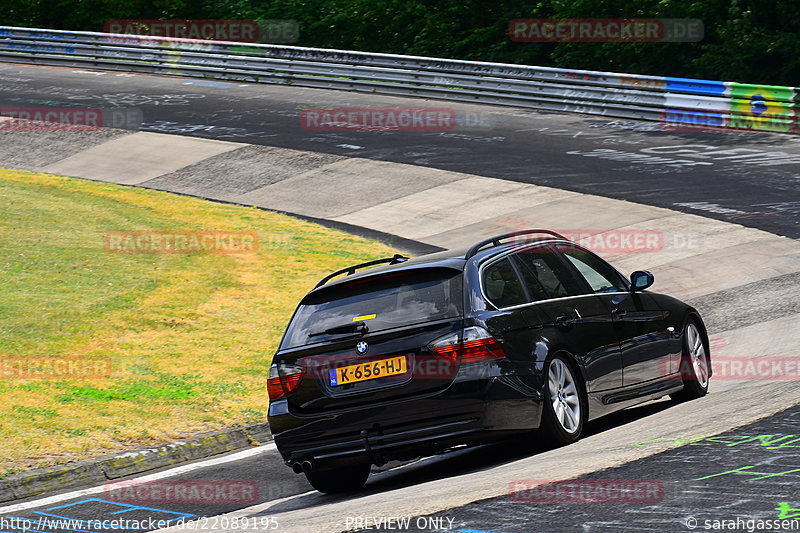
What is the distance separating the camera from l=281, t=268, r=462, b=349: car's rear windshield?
24.0ft

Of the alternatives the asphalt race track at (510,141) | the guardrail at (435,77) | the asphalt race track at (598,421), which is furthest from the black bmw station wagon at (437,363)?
the guardrail at (435,77)

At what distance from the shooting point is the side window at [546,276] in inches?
314

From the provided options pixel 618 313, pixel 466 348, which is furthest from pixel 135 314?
pixel 466 348

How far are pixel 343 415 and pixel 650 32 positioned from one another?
2753 centimetres

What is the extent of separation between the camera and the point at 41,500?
8148 millimetres

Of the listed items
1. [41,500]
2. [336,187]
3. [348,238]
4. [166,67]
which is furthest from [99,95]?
[41,500]

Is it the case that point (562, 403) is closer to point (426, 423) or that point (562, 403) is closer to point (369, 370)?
point (426, 423)

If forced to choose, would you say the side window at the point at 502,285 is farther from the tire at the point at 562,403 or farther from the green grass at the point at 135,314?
the green grass at the point at 135,314

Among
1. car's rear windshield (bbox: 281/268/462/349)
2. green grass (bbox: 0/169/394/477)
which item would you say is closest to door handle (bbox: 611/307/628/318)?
car's rear windshield (bbox: 281/268/462/349)

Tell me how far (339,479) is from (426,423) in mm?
1046

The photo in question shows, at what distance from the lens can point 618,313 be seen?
28.1ft

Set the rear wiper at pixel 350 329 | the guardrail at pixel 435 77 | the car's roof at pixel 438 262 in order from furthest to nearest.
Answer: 1. the guardrail at pixel 435 77
2. the car's roof at pixel 438 262
3. the rear wiper at pixel 350 329

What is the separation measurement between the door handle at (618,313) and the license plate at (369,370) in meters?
2.11

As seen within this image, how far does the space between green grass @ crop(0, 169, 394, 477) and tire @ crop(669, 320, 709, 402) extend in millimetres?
3886
